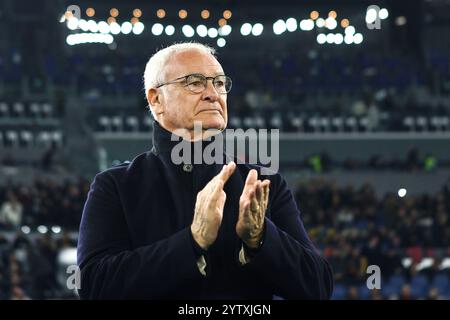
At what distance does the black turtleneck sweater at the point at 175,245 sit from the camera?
296 centimetres

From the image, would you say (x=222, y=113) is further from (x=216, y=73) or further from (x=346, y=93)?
(x=346, y=93)

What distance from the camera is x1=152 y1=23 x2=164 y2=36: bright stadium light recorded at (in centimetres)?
3456

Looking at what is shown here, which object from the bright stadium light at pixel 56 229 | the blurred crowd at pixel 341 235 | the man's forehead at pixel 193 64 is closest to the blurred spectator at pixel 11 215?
the blurred crowd at pixel 341 235

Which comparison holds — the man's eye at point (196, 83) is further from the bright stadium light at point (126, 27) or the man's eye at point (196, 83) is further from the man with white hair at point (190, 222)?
the bright stadium light at point (126, 27)

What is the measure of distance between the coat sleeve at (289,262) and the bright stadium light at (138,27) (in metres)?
31.5

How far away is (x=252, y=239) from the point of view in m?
2.93

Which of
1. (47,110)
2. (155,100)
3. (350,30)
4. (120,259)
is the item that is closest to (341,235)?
(47,110)

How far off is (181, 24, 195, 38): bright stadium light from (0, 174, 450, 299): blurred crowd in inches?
501

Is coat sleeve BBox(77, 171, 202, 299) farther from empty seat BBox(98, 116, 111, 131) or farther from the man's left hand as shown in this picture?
empty seat BBox(98, 116, 111, 131)

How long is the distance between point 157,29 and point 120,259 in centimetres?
3195

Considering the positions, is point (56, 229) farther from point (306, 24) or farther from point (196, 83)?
point (306, 24)

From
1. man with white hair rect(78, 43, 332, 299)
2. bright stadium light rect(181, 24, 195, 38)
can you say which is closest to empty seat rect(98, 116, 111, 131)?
bright stadium light rect(181, 24, 195, 38)

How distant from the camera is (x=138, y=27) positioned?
34.5m
